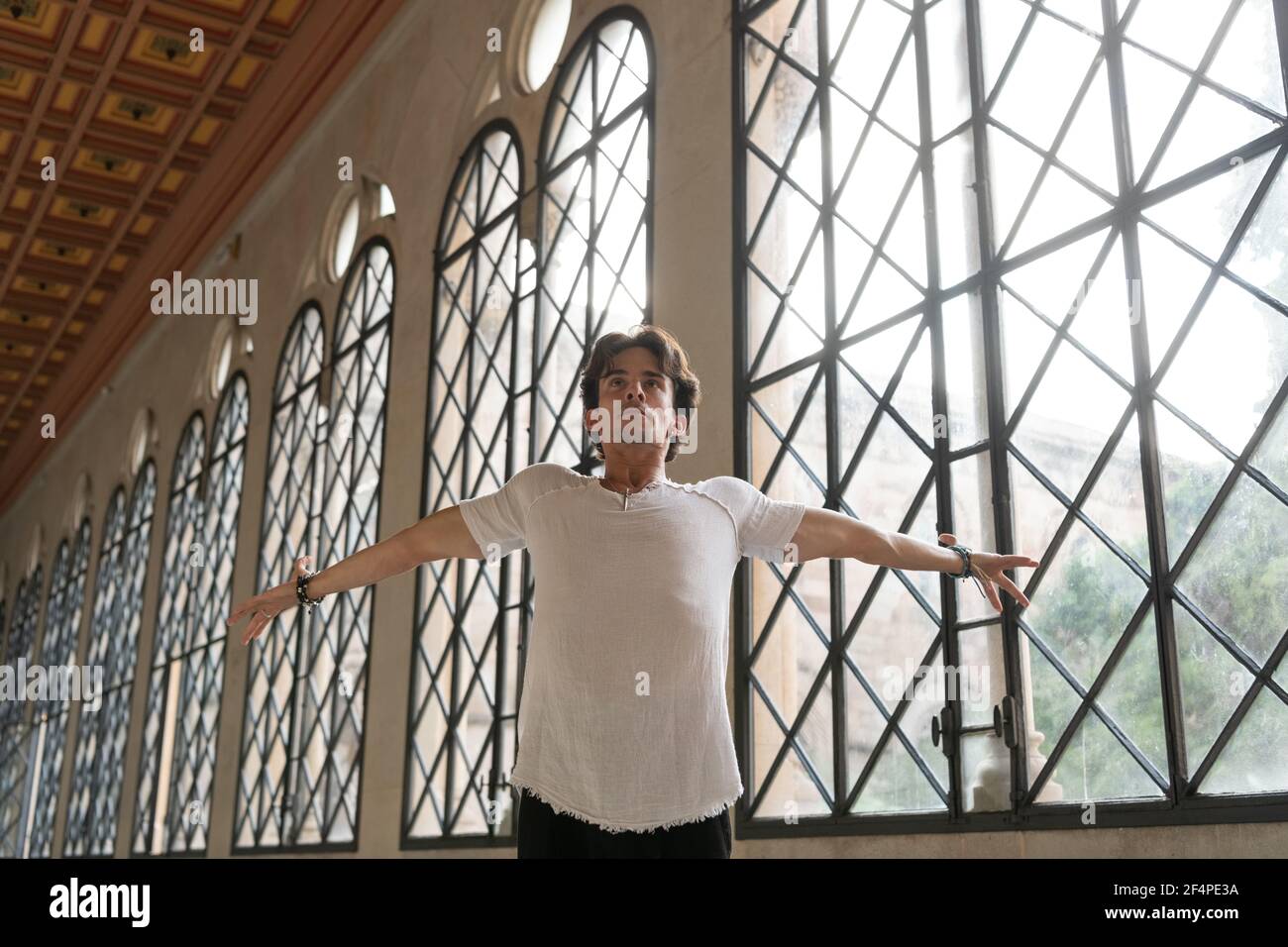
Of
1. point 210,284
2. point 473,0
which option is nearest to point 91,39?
point 210,284

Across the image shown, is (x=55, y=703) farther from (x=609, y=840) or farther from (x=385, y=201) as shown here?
(x=609, y=840)

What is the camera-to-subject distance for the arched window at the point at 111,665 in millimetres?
13641

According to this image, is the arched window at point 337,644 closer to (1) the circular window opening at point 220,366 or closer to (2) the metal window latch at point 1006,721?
(1) the circular window opening at point 220,366

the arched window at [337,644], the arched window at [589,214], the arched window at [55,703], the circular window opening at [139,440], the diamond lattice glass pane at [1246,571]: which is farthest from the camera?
the arched window at [55,703]

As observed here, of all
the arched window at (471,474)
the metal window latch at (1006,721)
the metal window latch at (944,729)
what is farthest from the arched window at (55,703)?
the metal window latch at (1006,721)

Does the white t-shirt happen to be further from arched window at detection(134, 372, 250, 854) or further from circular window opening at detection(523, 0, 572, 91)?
arched window at detection(134, 372, 250, 854)

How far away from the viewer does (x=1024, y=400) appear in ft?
13.0

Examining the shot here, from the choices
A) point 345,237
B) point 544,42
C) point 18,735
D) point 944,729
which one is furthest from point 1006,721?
point 18,735

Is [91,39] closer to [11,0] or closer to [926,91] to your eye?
[11,0]

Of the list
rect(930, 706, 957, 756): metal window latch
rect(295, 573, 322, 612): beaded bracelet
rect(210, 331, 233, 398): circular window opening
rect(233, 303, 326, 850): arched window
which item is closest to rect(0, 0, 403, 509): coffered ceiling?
rect(210, 331, 233, 398): circular window opening

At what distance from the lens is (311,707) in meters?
9.06

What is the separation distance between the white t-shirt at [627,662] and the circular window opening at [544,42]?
5868 millimetres

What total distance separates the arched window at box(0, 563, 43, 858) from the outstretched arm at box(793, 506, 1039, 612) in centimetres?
1747
